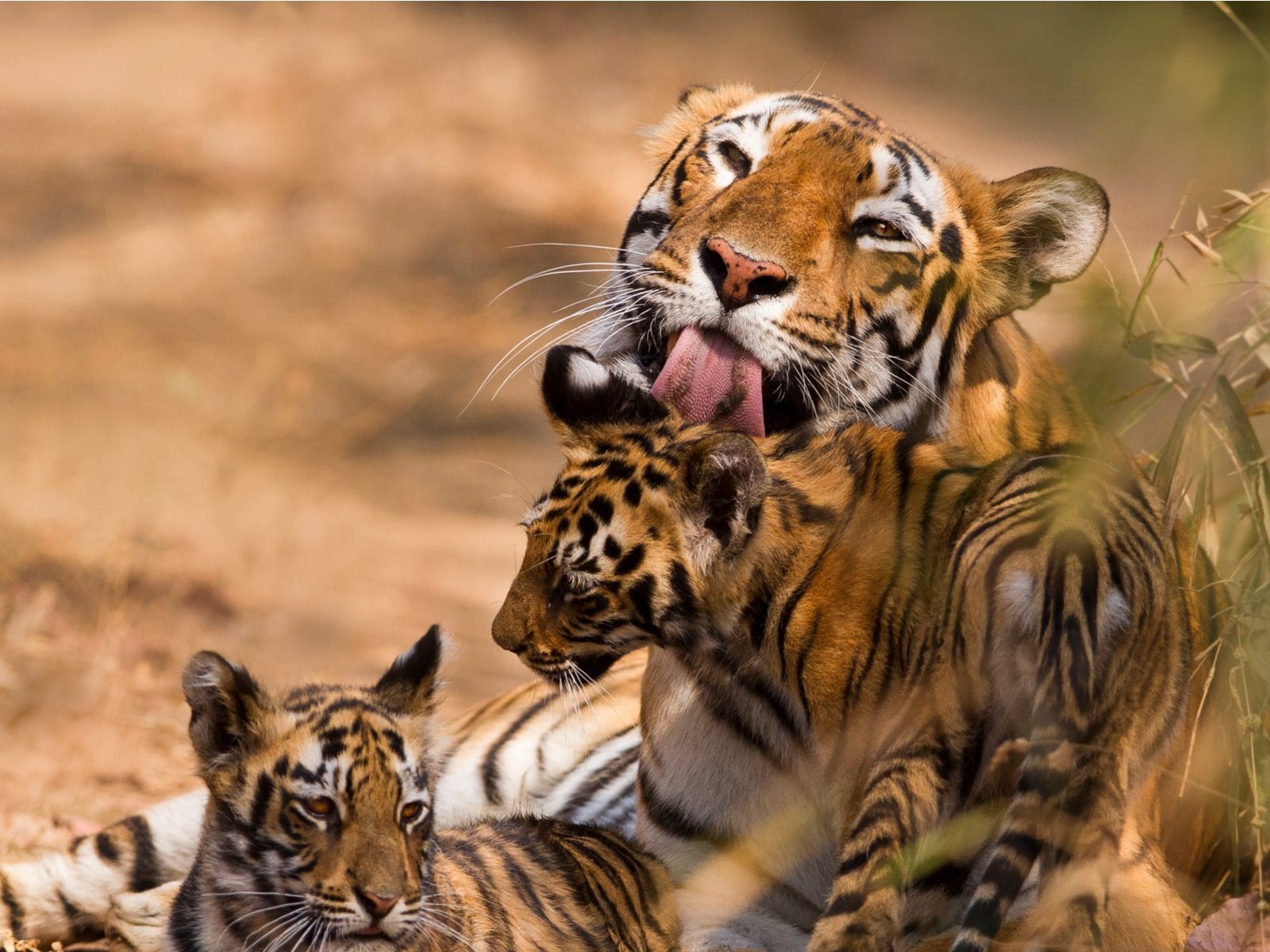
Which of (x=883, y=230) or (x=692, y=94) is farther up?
(x=692, y=94)

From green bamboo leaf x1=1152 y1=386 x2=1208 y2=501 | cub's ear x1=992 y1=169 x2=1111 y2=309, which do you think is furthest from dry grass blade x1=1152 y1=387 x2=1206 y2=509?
cub's ear x1=992 y1=169 x2=1111 y2=309

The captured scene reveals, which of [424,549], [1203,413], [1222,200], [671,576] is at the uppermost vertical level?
[1222,200]

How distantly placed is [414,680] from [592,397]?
26.7 inches

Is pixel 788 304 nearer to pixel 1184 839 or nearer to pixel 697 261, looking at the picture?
pixel 697 261

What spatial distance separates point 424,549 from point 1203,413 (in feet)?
12.1

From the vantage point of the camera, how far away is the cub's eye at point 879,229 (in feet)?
10.2

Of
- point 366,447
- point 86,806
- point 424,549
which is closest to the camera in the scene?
point 86,806

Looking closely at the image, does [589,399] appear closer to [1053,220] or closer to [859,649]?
[859,649]

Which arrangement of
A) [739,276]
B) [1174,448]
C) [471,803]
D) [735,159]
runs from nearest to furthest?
1. [739,276]
2. [1174,448]
3. [735,159]
4. [471,803]

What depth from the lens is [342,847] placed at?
2535 millimetres

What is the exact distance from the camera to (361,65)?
28.2 feet

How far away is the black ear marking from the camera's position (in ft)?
9.59

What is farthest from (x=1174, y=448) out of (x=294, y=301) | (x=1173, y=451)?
(x=294, y=301)

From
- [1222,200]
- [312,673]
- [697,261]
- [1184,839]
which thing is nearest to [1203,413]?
[1222,200]
